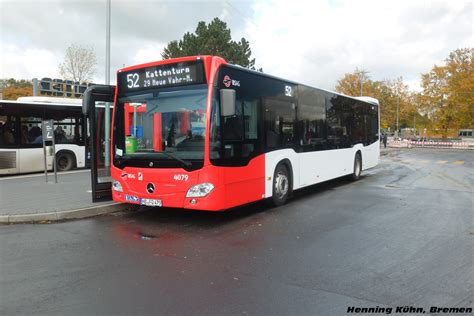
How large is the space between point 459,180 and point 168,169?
39.6 ft

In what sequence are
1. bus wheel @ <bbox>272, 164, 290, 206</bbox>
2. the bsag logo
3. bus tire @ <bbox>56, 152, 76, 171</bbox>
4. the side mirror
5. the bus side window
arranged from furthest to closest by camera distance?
bus tire @ <bbox>56, 152, 76, 171</bbox> < the bus side window < bus wheel @ <bbox>272, 164, 290, 206</bbox> < the bsag logo < the side mirror

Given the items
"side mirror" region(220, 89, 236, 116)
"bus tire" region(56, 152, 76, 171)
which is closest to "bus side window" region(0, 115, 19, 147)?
"bus tire" region(56, 152, 76, 171)

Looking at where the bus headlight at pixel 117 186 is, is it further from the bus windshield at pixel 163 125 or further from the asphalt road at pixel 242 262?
the asphalt road at pixel 242 262

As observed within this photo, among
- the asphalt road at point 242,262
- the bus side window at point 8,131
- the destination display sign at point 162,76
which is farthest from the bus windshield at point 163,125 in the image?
the bus side window at point 8,131

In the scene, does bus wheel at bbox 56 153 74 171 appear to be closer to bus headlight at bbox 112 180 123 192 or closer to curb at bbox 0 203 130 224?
curb at bbox 0 203 130 224

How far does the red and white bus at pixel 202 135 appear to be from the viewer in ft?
22.5

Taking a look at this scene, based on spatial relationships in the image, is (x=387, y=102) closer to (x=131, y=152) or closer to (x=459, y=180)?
(x=459, y=180)

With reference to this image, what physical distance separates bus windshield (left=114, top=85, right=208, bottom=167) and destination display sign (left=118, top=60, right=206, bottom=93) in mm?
124

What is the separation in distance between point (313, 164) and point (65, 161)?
10330 millimetres

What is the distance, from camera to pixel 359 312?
146 inches

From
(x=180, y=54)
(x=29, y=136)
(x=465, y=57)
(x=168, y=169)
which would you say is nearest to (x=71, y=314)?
(x=168, y=169)

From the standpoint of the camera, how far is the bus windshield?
693 cm

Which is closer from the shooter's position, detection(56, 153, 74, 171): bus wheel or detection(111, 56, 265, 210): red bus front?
detection(111, 56, 265, 210): red bus front

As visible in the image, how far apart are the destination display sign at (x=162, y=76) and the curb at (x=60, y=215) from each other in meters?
2.53
